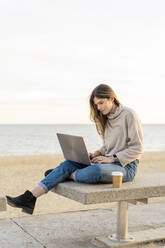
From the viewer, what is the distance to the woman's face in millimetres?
3852

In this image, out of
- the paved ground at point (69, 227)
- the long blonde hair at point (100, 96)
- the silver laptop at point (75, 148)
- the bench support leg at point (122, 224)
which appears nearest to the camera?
the silver laptop at point (75, 148)

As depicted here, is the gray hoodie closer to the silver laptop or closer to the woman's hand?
the woman's hand

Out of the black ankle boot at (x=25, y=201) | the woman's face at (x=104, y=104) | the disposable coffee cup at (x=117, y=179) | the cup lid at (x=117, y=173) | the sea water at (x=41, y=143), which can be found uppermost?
the woman's face at (x=104, y=104)

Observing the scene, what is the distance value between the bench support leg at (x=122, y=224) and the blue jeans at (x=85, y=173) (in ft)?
0.76

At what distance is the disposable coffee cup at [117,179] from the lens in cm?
344

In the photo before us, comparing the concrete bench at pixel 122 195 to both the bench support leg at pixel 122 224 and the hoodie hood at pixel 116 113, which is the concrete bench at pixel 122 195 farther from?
the hoodie hood at pixel 116 113

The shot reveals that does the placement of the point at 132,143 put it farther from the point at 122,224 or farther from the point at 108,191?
the point at 122,224

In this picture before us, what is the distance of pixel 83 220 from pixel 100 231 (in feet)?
1.44

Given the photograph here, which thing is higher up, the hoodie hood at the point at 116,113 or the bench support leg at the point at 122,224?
the hoodie hood at the point at 116,113

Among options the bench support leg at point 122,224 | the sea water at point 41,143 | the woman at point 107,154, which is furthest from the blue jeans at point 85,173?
the sea water at point 41,143

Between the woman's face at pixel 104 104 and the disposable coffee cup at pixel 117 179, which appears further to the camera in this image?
the woman's face at pixel 104 104

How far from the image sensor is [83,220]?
472cm

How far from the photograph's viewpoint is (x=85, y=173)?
3596 millimetres

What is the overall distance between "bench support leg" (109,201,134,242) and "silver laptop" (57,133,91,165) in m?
0.49
